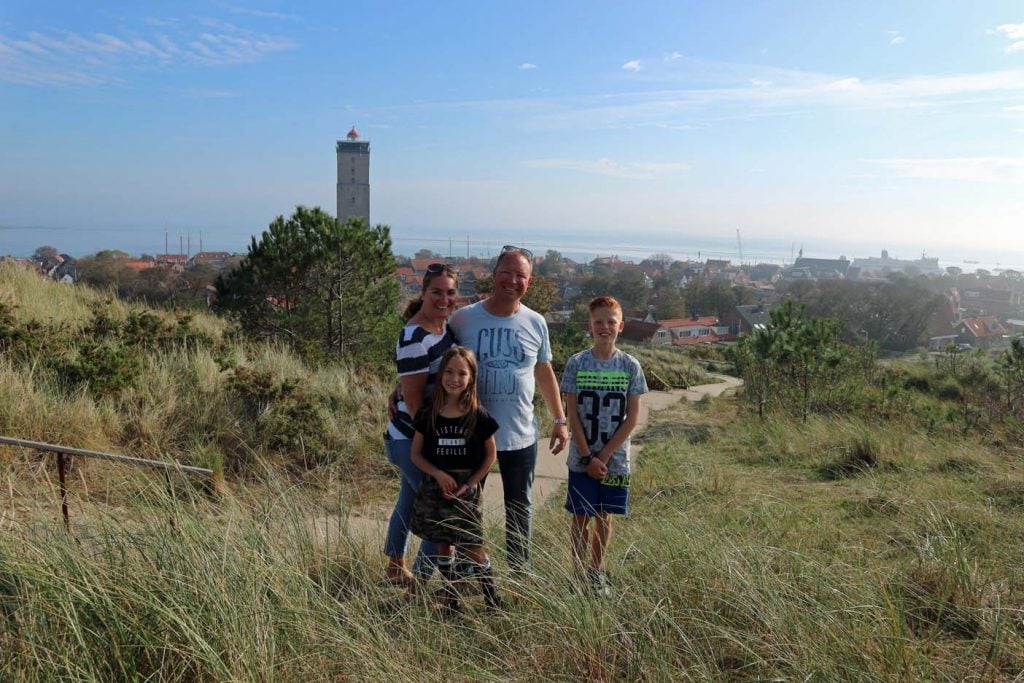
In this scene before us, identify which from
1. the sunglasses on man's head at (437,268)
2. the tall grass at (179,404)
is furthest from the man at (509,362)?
the tall grass at (179,404)

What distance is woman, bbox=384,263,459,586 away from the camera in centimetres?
332

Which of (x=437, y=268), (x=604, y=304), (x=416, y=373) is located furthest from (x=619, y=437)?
(x=437, y=268)

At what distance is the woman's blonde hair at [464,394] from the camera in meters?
3.20

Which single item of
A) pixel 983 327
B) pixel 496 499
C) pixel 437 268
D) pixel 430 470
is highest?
pixel 437 268

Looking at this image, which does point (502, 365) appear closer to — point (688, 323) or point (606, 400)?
point (606, 400)

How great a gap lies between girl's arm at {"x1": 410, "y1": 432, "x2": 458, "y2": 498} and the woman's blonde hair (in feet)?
0.36

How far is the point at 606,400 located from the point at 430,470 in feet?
3.15

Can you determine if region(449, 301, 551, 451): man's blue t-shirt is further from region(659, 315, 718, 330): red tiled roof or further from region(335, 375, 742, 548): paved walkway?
region(659, 315, 718, 330): red tiled roof

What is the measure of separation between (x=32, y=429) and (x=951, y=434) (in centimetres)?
905

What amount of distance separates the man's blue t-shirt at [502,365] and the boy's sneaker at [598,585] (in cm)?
69

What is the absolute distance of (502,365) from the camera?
11.1 ft

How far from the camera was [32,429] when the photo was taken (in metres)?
5.41

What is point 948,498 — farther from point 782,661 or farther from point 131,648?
point 131,648

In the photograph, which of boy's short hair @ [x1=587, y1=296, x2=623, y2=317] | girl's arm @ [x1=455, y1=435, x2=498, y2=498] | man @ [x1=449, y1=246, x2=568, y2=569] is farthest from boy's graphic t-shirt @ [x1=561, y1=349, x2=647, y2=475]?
girl's arm @ [x1=455, y1=435, x2=498, y2=498]
